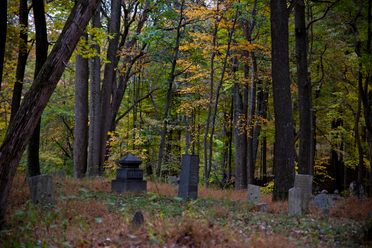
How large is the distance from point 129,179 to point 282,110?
17.1 ft

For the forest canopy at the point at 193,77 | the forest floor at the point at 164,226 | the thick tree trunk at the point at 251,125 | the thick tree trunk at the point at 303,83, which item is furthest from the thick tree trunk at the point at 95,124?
the thick tree trunk at the point at 303,83

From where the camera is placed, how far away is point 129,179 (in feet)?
43.2

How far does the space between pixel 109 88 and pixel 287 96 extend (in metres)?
10.2

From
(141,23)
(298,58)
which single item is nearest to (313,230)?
(298,58)

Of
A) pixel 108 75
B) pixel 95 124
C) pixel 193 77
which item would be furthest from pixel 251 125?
Result: pixel 95 124

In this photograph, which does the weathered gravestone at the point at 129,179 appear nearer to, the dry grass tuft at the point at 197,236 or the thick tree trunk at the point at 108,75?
the thick tree trunk at the point at 108,75

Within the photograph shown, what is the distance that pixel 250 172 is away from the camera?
2150 cm

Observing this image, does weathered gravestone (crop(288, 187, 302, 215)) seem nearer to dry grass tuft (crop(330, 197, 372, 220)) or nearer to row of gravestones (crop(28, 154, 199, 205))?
dry grass tuft (crop(330, 197, 372, 220))

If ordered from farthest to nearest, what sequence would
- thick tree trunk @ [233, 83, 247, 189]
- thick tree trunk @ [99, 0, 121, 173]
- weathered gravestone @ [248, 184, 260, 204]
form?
thick tree trunk @ [233, 83, 247, 189], thick tree trunk @ [99, 0, 121, 173], weathered gravestone @ [248, 184, 260, 204]

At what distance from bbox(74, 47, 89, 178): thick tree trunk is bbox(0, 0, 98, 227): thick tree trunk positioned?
11910mm

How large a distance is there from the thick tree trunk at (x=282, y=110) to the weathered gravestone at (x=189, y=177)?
2.43 meters

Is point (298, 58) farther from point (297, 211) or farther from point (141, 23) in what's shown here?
point (141, 23)

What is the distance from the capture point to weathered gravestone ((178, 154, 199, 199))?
1193 cm

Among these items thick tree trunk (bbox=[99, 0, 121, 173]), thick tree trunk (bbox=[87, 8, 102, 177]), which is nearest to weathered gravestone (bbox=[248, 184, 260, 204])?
thick tree trunk (bbox=[87, 8, 102, 177])
